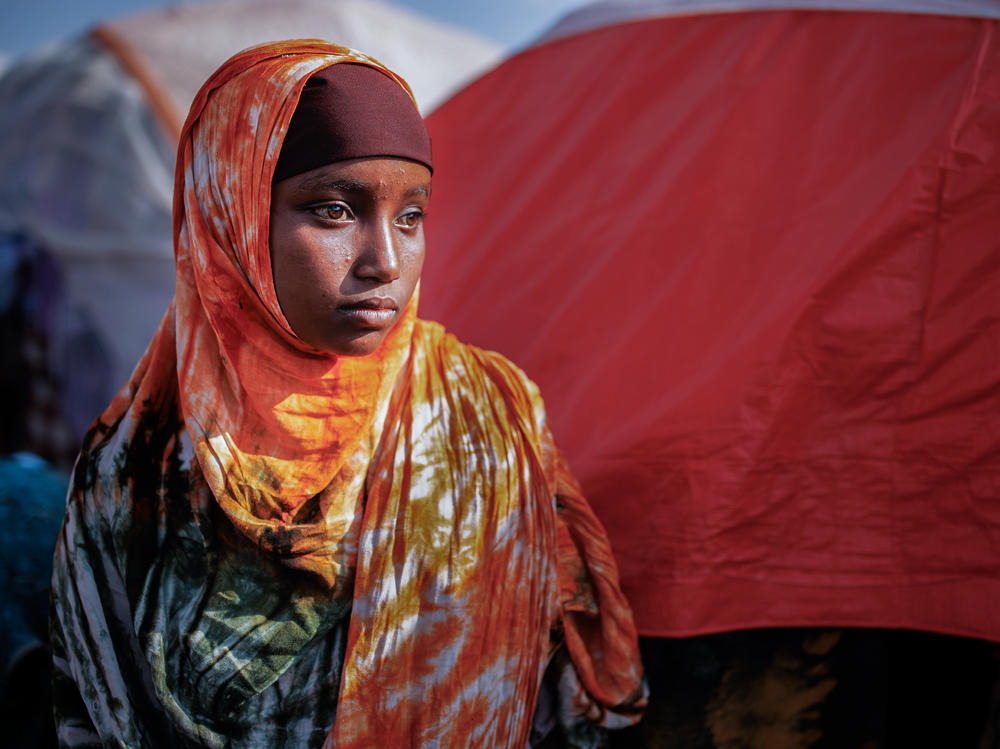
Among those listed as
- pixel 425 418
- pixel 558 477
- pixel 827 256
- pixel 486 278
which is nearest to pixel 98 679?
pixel 425 418

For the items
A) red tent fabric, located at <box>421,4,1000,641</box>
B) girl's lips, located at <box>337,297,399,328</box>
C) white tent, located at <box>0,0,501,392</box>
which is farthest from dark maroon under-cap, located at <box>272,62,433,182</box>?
white tent, located at <box>0,0,501,392</box>

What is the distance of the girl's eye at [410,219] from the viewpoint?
1.18 metres

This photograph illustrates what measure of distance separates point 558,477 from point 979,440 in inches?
31.7

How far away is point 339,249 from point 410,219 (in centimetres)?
15

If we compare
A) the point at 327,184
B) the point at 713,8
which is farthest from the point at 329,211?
the point at 713,8

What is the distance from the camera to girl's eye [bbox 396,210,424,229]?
1185 mm

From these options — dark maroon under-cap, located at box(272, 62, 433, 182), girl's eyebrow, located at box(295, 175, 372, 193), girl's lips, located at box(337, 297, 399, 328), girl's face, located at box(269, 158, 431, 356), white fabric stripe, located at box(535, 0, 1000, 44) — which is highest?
white fabric stripe, located at box(535, 0, 1000, 44)

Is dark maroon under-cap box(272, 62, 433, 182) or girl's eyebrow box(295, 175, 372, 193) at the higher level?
dark maroon under-cap box(272, 62, 433, 182)

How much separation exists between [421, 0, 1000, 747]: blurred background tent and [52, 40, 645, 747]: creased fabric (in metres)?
0.37

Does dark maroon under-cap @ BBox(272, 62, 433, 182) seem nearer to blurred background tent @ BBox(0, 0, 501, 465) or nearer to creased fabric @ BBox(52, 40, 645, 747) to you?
creased fabric @ BBox(52, 40, 645, 747)

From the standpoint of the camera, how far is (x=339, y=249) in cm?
111

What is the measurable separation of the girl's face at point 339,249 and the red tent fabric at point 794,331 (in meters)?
0.67

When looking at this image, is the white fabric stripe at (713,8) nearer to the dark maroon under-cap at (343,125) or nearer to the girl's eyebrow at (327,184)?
the dark maroon under-cap at (343,125)

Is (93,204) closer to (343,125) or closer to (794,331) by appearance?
(343,125)
